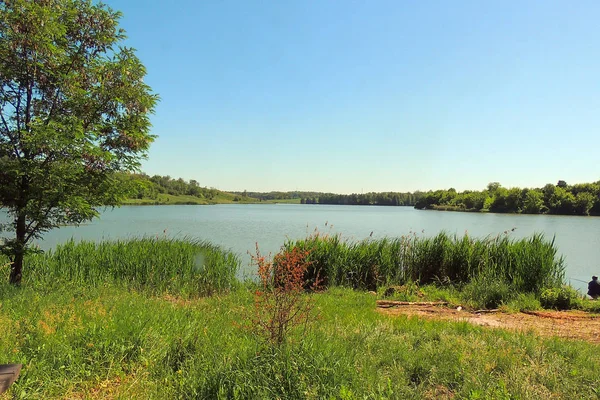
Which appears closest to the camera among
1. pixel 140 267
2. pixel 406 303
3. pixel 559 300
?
pixel 406 303

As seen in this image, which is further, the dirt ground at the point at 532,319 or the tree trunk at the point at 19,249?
the tree trunk at the point at 19,249

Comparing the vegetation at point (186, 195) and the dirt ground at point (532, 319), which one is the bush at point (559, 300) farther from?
the vegetation at point (186, 195)

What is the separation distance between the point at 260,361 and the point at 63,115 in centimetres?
588

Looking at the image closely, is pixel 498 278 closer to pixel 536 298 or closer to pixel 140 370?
pixel 536 298

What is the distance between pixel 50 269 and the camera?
8758 mm

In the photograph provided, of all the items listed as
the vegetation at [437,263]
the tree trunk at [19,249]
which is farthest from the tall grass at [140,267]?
the vegetation at [437,263]

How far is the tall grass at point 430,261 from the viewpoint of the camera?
1041 centimetres

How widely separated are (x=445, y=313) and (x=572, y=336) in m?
2.40

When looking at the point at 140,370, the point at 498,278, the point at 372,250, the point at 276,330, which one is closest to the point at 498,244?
the point at 498,278

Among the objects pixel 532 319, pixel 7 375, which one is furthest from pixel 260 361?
pixel 532 319

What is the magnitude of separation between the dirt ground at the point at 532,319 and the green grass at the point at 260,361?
3.69 feet

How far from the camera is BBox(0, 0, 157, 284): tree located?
594 centimetres

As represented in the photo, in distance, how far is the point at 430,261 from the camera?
11883 mm

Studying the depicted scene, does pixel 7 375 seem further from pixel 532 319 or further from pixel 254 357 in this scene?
pixel 532 319
